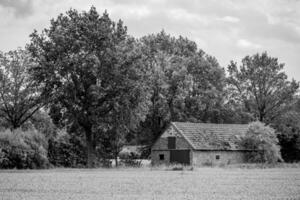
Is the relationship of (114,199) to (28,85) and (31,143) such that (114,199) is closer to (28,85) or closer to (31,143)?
(31,143)

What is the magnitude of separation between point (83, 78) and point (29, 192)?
29.5m

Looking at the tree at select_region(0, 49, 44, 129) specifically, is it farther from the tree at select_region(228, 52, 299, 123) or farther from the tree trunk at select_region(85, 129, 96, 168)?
the tree at select_region(228, 52, 299, 123)

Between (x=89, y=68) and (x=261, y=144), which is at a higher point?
(x=89, y=68)

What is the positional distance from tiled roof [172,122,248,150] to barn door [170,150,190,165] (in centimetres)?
145

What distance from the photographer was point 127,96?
51281 millimetres

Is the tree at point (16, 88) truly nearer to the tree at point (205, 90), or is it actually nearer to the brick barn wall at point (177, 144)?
the brick barn wall at point (177, 144)

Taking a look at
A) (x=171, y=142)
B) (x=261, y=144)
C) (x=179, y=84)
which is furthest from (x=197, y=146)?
(x=179, y=84)

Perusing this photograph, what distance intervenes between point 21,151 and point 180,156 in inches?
783

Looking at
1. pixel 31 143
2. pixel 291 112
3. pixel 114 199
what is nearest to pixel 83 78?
pixel 31 143

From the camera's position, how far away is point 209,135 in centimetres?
6231

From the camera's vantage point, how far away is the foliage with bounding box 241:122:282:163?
199ft

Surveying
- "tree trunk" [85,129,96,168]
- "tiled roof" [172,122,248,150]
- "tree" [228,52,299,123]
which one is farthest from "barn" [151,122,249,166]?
"tree" [228,52,299,123]

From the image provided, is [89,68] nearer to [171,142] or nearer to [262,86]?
[171,142]

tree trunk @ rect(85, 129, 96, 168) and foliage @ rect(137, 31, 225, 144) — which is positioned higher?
foliage @ rect(137, 31, 225, 144)
